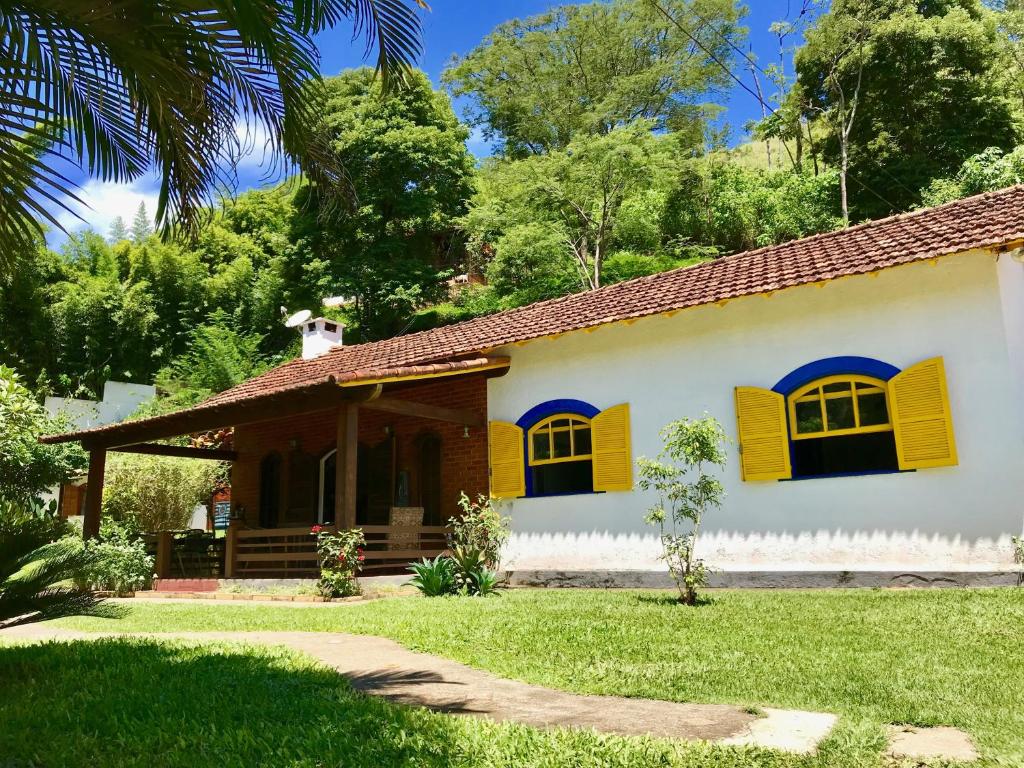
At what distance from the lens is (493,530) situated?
10930 mm

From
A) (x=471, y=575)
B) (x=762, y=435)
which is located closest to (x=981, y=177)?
(x=762, y=435)

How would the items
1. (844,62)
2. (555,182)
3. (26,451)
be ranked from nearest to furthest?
(26,451)
(555,182)
(844,62)

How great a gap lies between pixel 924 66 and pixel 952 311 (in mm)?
20010

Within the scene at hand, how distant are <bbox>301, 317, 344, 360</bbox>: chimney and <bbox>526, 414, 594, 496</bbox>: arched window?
7823 millimetres

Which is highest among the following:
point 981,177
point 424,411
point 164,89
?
point 981,177

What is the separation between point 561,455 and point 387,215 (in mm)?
20151

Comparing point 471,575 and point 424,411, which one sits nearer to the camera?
point 471,575

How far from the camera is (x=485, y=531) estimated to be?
11.2 metres

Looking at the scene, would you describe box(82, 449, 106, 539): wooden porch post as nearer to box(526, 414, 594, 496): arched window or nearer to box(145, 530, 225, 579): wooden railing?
box(145, 530, 225, 579): wooden railing

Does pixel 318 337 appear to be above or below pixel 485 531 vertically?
above

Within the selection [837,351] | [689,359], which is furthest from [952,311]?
[689,359]

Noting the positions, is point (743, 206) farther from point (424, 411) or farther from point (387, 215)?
point (424, 411)

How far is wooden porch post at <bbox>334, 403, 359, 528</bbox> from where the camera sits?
33.2 feet

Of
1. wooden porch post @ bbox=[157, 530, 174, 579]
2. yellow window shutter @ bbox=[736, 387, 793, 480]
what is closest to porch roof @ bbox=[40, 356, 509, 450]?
wooden porch post @ bbox=[157, 530, 174, 579]
